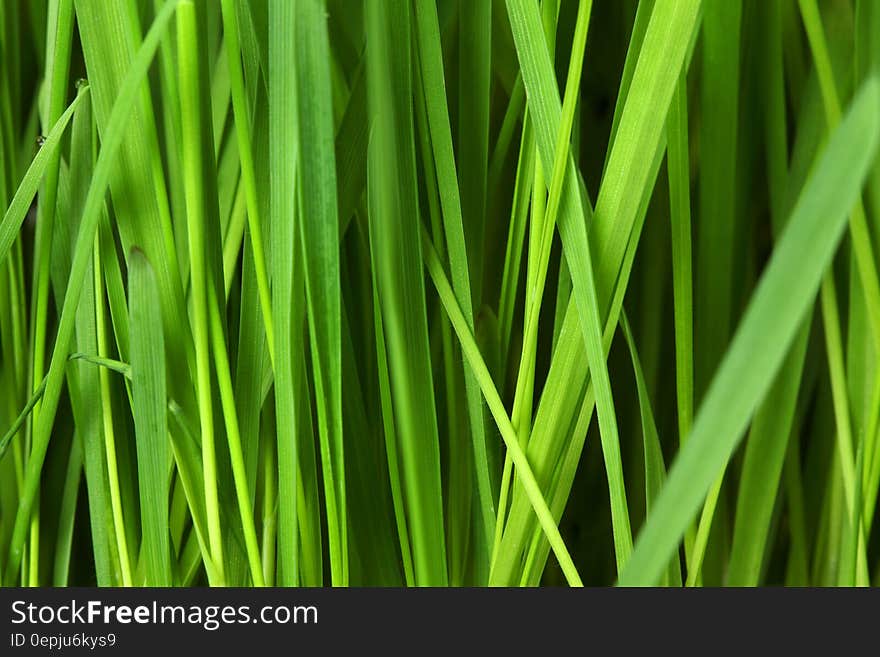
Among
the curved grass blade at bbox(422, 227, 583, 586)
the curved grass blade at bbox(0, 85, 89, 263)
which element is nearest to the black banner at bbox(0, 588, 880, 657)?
the curved grass blade at bbox(422, 227, 583, 586)

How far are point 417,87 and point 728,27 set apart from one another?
0.40 feet

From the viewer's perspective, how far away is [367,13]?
Result: 0.72 feet

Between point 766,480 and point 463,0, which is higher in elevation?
point 463,0

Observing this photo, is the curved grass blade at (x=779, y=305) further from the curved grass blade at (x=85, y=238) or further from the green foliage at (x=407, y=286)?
the curved grass blade at (x=85, y=238)

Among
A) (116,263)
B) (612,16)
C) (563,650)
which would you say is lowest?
(563,650)

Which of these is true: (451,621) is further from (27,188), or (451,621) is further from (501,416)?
(27,188)

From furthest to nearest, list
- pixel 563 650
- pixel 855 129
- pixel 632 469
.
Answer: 1. pixel 632 469
2. pixel 563 650
3. pixel 855 129

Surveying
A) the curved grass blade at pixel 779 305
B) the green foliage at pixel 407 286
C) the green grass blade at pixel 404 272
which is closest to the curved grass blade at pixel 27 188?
the green foliage at pixel 407 286

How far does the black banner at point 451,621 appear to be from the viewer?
0.24 metres

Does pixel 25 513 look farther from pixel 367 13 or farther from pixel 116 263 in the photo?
pixel 367 13

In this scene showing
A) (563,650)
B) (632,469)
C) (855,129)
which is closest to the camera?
(855,129)

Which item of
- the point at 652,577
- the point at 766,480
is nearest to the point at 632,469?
the point at 766,480

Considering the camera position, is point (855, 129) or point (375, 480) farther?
point (375, 480)

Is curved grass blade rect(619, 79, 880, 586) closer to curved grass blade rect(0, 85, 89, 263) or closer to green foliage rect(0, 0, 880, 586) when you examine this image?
green foliage rect(0, 0, 880, 586)
